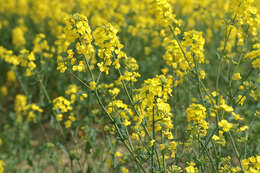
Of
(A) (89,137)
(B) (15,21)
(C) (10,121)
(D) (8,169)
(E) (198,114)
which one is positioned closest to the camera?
(E) (198,114)

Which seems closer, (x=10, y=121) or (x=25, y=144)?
(x=25, y=144)

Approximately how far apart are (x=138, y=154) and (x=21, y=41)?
15.3ft

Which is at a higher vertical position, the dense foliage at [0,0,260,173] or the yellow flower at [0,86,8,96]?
the yellow flower at [0,86,8,96]

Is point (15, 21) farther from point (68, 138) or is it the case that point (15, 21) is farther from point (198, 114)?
point (198, 114)

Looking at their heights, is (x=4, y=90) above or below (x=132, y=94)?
above

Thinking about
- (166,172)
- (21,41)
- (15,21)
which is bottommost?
(166,172)

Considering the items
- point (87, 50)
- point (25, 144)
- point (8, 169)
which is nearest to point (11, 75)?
point (25, 144)

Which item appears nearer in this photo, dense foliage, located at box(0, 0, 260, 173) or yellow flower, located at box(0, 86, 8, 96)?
dense foliage, located at box(0, 0, 260, 173)

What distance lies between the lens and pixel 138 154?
2.64 meters

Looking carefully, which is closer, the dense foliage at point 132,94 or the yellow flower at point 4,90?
the dense foliage at point 132,94

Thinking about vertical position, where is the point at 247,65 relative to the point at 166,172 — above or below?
above

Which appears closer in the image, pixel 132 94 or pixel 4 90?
pixel 132 94

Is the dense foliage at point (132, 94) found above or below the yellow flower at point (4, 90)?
below

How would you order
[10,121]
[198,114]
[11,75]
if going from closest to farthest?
[198,114], [10,121], [11,75]
